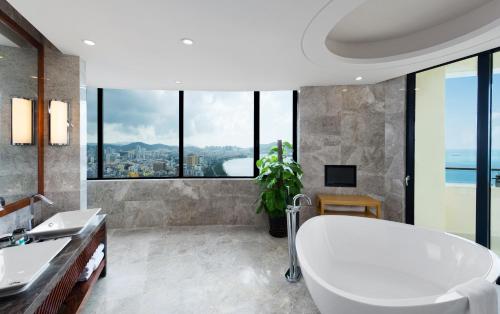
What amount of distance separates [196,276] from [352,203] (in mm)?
2193

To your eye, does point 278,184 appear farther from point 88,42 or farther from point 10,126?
point 10,126

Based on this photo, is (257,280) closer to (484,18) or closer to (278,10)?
(278,10)


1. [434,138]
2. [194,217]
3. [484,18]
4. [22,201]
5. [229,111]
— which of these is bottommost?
[194,217]

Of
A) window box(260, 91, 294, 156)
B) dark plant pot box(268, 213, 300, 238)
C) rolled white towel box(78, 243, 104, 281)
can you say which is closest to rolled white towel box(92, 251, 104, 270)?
rolled white towel box(78, 243, 104, 281)

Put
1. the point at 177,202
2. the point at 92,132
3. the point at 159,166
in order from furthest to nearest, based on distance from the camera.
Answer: the point at 159,166 < the point at 177,202 < the point at 92,132

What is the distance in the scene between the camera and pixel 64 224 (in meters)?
2.00

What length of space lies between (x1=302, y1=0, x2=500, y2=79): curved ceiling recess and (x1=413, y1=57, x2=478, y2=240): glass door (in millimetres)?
466

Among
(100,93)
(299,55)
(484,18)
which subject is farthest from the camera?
(100,93)

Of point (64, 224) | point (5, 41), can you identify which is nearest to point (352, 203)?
point (64, 224)

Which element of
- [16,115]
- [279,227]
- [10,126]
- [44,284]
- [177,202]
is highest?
[16,115]

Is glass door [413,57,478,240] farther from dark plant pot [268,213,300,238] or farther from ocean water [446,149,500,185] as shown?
dark plant pot [268,213,300,238]

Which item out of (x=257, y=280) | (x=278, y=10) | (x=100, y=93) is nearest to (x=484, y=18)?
(x=278, y=10)

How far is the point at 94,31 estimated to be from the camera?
1.82 meters

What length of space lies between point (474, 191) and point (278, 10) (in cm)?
286
